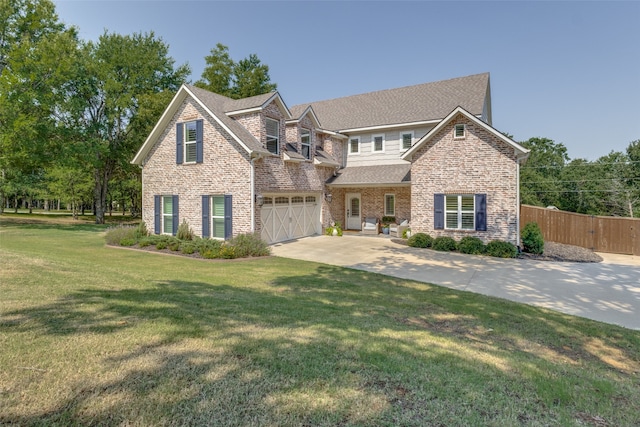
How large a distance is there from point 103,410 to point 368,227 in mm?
18249

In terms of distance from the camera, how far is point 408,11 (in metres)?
16.5

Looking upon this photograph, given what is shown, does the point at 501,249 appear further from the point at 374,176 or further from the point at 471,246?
the point at 374,176

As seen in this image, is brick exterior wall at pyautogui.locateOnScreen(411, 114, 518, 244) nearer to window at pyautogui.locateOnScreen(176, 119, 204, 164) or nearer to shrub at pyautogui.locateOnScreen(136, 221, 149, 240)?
window at pyautogui.locateOnScreen(176, 119, 204, 164)

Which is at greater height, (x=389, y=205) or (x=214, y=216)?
(x=389, y=205)

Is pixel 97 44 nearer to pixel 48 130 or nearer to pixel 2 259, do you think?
pixel 48 130

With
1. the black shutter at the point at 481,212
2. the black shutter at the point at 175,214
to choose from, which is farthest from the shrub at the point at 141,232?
the black shutter at the point at 481,212

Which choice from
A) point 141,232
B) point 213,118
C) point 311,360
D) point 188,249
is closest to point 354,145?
point 213,118

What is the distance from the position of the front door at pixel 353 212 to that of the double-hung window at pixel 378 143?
123 inches

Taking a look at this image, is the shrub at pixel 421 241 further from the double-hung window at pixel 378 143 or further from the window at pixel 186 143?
the window at pixel 186 143

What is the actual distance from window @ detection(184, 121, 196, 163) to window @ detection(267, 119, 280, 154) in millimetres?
3813

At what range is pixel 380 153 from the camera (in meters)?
21.1

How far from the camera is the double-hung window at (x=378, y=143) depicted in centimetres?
2106

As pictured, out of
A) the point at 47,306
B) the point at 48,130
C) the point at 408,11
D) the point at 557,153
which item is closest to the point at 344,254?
the point at 47,306

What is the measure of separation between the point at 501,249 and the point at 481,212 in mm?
1913
